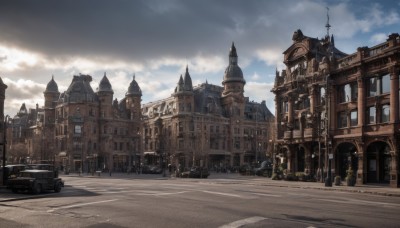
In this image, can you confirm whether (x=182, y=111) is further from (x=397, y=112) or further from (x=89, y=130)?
(x=397, y=112)

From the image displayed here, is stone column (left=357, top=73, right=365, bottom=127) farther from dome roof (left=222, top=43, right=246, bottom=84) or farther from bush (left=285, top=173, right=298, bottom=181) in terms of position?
dome roof (left=222, top=43, right=246, bottom=84)

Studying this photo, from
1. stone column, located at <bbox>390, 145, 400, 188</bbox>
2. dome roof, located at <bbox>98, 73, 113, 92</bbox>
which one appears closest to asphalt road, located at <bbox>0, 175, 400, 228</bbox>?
stone column, located at <bbox>390, 145, 400, 188</bbox>

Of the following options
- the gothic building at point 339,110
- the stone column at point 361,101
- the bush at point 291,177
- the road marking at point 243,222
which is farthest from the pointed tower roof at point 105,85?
the road marking at point 243,222

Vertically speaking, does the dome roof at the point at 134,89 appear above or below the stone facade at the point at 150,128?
above

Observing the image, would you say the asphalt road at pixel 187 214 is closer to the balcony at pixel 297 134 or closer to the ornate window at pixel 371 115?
the ornate window at pixel 371 115

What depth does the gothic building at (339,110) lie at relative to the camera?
3919cm

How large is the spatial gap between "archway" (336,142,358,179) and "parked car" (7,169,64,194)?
2962 cm

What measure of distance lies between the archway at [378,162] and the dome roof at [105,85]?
67640 millimetres

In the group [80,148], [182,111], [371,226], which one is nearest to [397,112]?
[371,226]

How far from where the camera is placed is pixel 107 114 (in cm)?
9688

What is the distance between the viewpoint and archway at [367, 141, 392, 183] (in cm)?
4059

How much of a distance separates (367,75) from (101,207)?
31091 mm

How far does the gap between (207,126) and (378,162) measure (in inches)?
2240

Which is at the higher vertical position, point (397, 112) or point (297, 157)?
point (397, 112)
